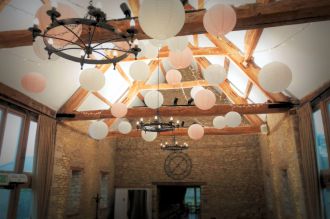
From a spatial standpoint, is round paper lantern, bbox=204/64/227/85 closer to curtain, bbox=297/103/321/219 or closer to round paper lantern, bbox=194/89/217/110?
round paper lantern, bbox=194/89/217/110

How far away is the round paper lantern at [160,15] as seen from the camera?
5.91ft

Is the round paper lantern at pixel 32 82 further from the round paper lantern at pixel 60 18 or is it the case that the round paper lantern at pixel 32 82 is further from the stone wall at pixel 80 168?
the stone wall at pixel 80 168

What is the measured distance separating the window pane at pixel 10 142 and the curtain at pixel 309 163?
220 inches

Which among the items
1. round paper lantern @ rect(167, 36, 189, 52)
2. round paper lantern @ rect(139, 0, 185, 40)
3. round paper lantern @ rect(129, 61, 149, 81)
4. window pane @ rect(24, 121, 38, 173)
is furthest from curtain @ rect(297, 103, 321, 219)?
window pane @ rect(24, 121, 38, 173)

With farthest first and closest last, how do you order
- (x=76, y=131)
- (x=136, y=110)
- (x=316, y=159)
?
(x=76, y=131) < (x=136, y=110) < (x=316, y=159)

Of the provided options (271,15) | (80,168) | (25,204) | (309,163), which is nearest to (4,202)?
(25,204)

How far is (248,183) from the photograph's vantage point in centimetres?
949

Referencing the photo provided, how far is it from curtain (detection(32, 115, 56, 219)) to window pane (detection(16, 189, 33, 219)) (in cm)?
19

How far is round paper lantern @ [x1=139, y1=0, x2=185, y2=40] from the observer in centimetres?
180

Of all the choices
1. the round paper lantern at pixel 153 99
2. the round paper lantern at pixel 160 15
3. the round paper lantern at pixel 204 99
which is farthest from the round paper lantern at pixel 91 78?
the round paper lantern at pixel 153 99

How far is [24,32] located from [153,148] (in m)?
7.48

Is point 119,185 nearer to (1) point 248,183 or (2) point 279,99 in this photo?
(1) point 248,183

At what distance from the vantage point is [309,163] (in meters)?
5.06

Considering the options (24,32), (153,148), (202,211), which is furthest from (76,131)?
(202,211)
